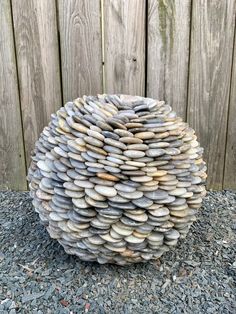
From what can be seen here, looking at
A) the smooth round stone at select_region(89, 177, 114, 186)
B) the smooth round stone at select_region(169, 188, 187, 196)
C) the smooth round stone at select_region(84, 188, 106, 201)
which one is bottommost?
the smooth round stone at select_region(169, 188, 187, 196)

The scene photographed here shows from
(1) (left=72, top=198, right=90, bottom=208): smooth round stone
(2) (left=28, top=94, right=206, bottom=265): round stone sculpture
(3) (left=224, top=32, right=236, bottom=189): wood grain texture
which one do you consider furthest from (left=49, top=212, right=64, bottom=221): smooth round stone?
(3) (left=224, top=32, right=236, bottom=189): wood grain texture

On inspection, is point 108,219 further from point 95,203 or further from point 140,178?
point 140,178

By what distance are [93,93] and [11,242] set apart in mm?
816

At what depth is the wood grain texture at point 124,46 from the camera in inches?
80.0

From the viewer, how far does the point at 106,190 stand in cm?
143

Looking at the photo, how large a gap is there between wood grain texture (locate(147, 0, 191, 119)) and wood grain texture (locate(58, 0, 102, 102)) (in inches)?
9.8

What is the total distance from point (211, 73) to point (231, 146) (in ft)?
1.30

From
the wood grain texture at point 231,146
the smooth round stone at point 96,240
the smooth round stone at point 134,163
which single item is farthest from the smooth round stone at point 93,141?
the wood grain texture at point 231,146

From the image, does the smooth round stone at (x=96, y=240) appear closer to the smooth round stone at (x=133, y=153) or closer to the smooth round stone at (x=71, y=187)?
the smooth round stone at (x=71, y=187)

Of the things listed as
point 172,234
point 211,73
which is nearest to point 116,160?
point 172,234

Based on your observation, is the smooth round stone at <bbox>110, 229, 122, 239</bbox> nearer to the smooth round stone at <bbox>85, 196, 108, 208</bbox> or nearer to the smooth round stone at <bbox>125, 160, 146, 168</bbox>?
the smooth round stone at <bbox>85, 196, 108, 208</bbox>

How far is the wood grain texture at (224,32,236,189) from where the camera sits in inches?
85.2

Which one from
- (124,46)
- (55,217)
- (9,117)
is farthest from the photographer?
(9,117)

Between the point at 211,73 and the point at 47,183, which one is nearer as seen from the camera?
the point at 47,183
